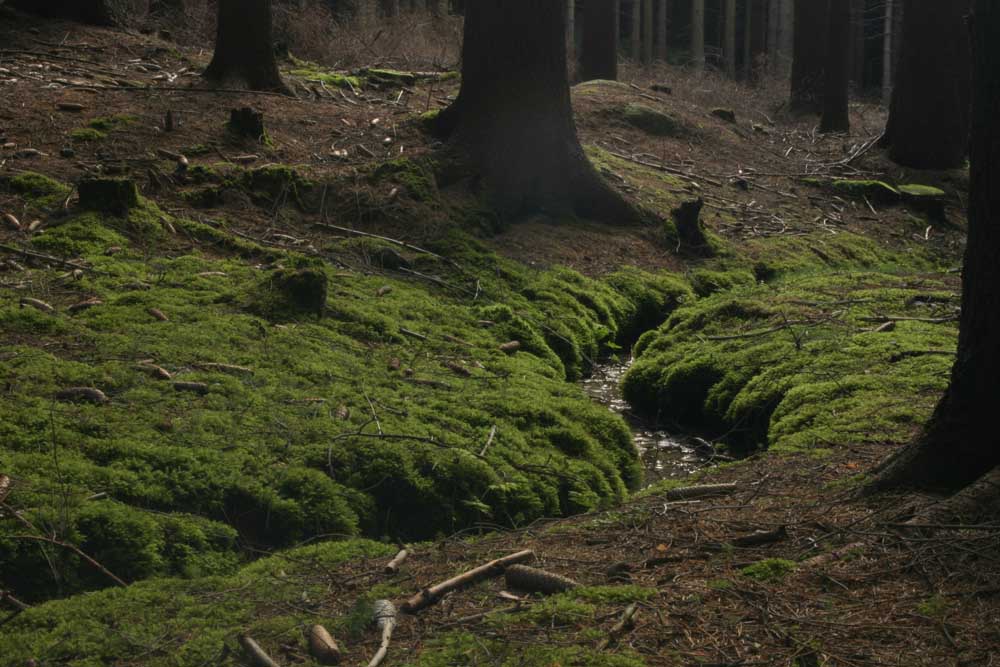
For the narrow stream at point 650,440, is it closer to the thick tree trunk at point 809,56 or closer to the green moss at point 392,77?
the green moss at point 392,77

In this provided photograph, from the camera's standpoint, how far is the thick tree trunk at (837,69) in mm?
20562

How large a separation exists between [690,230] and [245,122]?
5.22 metres

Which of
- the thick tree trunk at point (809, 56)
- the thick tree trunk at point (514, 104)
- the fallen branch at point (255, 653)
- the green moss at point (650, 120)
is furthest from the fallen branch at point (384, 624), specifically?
the thick tree trunk at point (809, 56)

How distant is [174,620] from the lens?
14.8 feet

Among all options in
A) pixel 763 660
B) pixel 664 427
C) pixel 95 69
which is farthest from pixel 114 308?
pixel 95 69

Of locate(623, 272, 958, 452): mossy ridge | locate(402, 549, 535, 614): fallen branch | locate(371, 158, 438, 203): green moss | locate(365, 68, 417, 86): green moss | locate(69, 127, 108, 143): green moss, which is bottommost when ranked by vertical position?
locate(623, 272, 958, 452): mossy ridge

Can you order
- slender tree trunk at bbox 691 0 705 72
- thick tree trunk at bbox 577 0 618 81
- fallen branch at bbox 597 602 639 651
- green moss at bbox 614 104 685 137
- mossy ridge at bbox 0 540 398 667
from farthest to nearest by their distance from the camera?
slender tree trunk at bbox 691 0 705 72 < thick tree trunk at bbox 577 0 618 81 < green moss at bbox 614 104 685 137 < mossy ridge at bbox 0 540 398 667 < fallen branch at bbox 597 602 639 651

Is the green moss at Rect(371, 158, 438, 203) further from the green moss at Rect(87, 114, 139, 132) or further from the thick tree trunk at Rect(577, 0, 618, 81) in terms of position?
the thick tree trunk at Rect(577, 0, 618, 81)

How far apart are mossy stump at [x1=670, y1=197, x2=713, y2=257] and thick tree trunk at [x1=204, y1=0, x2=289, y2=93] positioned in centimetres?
517

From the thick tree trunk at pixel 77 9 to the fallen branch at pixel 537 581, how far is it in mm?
12676

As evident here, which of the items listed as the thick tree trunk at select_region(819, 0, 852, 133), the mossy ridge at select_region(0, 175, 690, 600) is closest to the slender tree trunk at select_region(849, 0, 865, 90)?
the thick tree trunk at select_region(819, 0, 852, 133)

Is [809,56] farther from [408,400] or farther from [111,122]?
[408,400]

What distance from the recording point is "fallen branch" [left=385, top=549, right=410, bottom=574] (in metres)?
5.05

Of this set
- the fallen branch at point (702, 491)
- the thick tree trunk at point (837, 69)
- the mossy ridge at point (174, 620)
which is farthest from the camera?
the thick tree trunk at point (837, 69)
